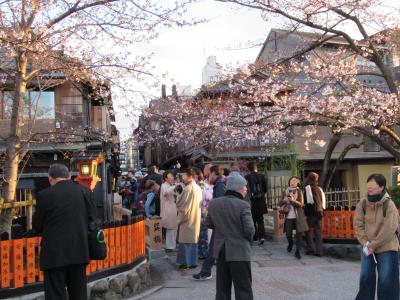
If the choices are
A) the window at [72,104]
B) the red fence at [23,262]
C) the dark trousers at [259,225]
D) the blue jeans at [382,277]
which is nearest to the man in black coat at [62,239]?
the red fence at [23,262]

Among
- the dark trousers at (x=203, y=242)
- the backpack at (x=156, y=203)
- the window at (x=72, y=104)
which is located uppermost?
the window at (x=72, y=104)

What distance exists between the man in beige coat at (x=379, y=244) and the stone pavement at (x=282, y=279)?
1.40 meters

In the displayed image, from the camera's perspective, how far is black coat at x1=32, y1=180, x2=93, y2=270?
4.57 meters

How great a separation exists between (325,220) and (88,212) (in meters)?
7.37

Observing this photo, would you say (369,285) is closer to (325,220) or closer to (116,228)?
(116,228)

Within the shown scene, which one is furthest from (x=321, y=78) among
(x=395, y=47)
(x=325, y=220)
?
(x=325, y=220)

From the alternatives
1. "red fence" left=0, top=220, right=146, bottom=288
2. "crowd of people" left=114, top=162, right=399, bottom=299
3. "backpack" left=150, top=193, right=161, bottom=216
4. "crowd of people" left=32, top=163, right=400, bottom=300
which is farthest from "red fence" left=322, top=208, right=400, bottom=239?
"red fence" left=0, top=220, right=146, bottom=288

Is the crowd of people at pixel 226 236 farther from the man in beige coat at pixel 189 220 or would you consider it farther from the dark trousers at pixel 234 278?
the man in beige coat at pixel 189 220

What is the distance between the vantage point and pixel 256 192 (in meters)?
11.4

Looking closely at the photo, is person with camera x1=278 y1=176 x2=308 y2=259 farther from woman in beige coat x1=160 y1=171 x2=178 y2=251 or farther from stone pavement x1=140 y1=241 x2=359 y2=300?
woman in beige coat x1=160 y1=171 x2=178 y2=251

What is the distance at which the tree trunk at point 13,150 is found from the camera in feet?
23.4

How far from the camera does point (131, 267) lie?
7.50 meters

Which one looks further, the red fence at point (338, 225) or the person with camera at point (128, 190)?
the person with camera at point (128, 190)

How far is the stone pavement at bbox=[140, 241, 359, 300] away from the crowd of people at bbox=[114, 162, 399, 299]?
14.1 inches
